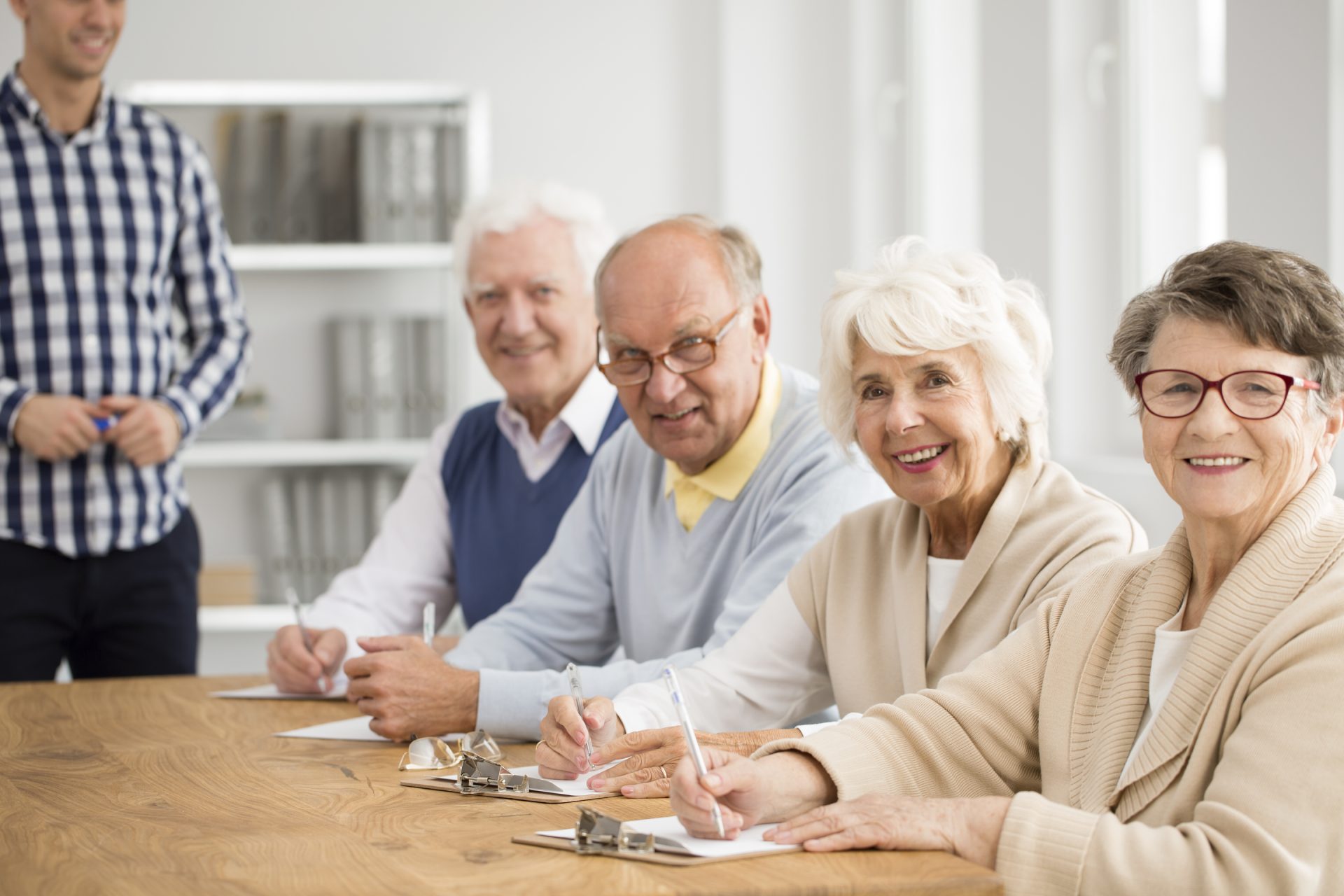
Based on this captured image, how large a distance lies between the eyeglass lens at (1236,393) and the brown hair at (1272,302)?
0.10 feet

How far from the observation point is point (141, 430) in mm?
2561

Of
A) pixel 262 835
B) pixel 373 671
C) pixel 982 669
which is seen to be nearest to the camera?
pixel 262 835

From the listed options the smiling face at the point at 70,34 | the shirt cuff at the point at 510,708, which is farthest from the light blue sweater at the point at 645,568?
the smiling face at the point at 70,34

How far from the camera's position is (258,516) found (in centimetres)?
445

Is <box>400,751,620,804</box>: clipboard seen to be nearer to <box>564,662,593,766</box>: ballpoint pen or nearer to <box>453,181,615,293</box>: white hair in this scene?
<box>564,662,593,766</box>: ballpoint pen

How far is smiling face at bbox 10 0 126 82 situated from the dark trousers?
88 centimetres

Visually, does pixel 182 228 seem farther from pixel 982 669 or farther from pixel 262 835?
pixel 982 669

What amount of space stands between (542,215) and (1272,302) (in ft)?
5.61

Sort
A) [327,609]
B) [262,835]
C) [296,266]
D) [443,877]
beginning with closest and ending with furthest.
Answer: [443,877] → [262,835] → [327,609] → [296,266]

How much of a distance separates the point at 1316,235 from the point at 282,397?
3.16 metres

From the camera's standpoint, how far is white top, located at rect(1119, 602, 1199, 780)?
49.3 inches

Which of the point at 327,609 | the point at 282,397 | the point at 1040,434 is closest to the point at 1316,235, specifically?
the point at 1040,434

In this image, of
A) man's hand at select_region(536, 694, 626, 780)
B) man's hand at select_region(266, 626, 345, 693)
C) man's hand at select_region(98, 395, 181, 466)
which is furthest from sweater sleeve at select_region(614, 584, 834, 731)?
man's hand at select_region(98, 395, 181, 466)

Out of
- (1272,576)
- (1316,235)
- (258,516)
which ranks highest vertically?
(1316,235)
